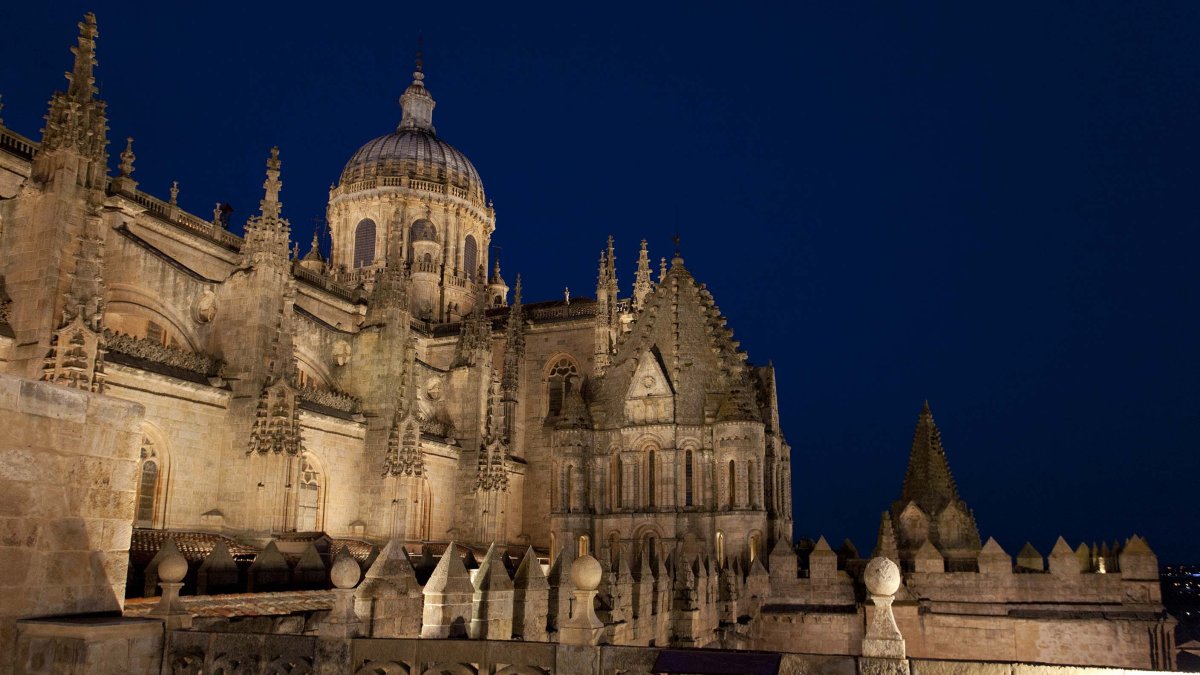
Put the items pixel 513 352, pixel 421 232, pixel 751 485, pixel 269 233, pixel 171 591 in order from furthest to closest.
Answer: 1. pixel 421 232
2. pixel 513 352
3. pixel 751 485
4. pixel 269 233
5. pixel 171 591

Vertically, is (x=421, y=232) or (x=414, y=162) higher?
(x=414, y=162)

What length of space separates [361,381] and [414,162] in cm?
2335

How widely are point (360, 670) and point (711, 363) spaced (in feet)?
86.8

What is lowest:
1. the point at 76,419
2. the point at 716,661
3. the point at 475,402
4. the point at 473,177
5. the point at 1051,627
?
the point at 1051,627

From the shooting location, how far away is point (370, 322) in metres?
35.1

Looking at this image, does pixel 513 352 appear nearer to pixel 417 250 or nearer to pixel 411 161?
pixel 417 250

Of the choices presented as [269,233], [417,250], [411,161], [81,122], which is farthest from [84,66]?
[411,161]

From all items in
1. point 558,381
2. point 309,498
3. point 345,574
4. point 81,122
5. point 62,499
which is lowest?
point 345,574

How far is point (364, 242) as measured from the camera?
5309 cm

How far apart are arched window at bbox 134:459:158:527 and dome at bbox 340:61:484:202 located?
32.2 m

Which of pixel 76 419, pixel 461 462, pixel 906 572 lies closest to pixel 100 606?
pixel 76 419

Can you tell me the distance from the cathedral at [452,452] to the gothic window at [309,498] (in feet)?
0.35

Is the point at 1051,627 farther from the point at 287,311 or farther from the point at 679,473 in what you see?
the point at 287,311

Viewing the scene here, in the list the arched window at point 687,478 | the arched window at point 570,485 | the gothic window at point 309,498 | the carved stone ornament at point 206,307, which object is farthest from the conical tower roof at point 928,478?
the carved stone ornament at point 206,307
